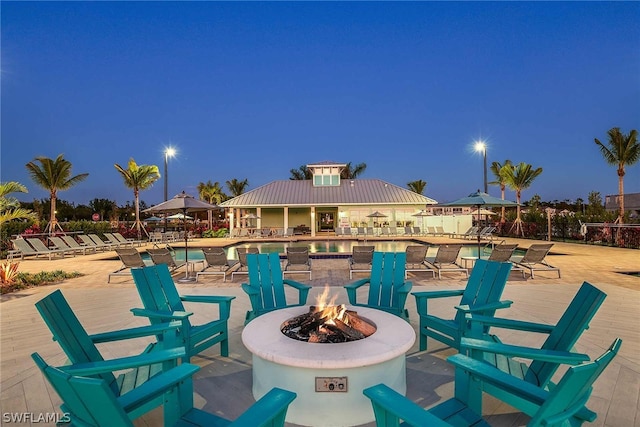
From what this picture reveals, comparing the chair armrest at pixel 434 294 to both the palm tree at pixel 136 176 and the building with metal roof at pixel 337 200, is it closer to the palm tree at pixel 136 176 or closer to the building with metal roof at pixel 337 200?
the building with metal roof at pixel 337 200

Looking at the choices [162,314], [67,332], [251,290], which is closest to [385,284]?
[251,290]

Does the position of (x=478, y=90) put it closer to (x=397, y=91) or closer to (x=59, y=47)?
(x=397, y=91)

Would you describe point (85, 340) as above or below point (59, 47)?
below

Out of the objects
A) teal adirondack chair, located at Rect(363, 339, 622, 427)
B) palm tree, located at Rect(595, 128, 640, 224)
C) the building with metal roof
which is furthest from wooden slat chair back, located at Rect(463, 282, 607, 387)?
the building with metal roof

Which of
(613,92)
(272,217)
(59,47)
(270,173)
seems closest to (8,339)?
(272,217)

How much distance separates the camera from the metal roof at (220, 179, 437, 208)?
24938 millimetres

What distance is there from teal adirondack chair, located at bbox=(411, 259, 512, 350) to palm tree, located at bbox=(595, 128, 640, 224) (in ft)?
64.0

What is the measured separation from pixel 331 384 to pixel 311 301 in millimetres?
3808

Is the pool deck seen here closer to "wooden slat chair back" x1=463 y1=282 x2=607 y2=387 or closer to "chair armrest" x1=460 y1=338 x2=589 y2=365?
"wooden slat chair back" x1=463 y1=282 x2=607 y2=387

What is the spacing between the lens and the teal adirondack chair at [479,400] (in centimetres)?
136

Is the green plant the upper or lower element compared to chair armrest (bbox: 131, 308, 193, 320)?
lower

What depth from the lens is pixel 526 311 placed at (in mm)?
5363

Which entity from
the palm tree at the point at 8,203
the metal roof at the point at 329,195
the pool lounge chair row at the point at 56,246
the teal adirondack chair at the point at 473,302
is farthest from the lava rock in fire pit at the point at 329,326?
the metal roof at the point at 329,195

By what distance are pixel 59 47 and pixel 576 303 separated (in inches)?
2938
